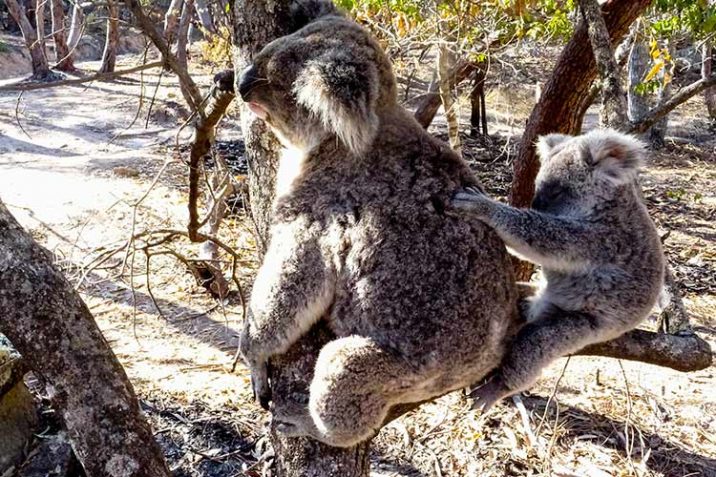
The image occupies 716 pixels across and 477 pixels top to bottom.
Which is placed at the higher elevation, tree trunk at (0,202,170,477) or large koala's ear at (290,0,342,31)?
large koala's ear at (290,0,342,31)

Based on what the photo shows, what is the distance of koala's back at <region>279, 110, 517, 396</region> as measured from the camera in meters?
2.22

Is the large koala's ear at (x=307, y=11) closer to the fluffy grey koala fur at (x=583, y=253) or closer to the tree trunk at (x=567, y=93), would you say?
the fluffy grey koala fur at (x=583, y=253)

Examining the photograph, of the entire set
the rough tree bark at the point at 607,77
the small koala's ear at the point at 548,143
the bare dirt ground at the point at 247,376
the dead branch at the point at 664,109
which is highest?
the rough tree bark at the point at 607,77

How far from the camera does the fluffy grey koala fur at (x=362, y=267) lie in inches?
87.0

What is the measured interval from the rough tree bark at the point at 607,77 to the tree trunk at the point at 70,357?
7.68ft

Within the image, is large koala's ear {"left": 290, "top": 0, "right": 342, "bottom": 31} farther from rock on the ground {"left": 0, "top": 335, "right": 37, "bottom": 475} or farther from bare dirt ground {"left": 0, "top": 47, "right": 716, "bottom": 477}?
rock on the ground {"left": 0, "top": 335, "right": 37, "bottom": 475}

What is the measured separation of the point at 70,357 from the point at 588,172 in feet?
6.85

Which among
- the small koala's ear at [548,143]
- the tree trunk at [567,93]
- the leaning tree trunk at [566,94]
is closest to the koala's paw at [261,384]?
the small koala's ear at [548,143]

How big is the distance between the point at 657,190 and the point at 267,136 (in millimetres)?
9275

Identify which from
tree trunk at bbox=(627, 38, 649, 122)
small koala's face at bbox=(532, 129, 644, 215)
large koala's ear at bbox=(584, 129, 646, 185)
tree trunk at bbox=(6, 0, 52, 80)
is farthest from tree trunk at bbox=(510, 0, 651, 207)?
tree trunk at bbox=(6, 0, 52, 80)

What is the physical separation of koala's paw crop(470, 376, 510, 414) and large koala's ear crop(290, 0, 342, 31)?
1.57m

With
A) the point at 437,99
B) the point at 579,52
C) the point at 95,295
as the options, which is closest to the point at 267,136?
the point at 579,52

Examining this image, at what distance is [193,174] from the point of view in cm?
410

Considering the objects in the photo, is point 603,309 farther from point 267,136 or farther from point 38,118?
point 38,118
